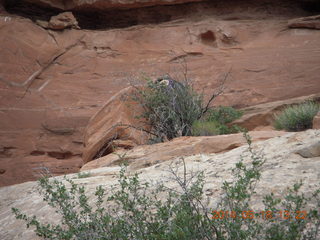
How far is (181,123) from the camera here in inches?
274

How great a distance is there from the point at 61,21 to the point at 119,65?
7.46 feet

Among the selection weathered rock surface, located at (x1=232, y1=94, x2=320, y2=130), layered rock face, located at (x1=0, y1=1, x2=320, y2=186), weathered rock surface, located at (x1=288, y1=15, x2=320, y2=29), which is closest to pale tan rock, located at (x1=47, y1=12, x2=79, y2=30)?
layered rock face, located at (x1=0, y1=1, x2=320, y2=186)

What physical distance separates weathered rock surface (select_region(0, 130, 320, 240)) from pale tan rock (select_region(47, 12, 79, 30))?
8.21m

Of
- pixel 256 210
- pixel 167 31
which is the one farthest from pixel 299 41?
pixel 256 210

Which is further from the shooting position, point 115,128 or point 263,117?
point 263,117

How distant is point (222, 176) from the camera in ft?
11.4

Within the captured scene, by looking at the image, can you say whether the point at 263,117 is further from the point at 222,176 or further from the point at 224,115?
the point at 222,176

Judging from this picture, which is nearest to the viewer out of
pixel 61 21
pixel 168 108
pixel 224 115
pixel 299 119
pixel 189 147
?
pixel 189 147

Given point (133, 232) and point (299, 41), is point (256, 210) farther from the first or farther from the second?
point (299, 41)

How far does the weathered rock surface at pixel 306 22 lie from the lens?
11.6m

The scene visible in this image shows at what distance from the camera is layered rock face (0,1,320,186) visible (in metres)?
10.7

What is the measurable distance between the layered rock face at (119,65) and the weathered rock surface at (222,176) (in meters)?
5.95
